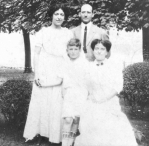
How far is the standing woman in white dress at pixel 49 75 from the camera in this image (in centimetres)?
443

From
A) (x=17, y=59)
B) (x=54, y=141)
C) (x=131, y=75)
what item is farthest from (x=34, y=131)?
(x=17, y=59)

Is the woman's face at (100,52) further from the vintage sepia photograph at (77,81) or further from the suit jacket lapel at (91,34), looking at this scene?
the suit jacket lapel at (91,34)

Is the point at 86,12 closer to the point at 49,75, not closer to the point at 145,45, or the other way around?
the point at 49,75

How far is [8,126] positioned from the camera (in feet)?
17.5

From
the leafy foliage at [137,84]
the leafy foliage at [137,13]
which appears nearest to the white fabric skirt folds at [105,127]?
the leafy foliage at [137,84]

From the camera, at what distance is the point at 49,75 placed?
4488mm

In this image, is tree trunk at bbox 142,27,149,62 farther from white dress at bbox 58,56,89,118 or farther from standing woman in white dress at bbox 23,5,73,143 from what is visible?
white dress at bbox 58,56,89,118

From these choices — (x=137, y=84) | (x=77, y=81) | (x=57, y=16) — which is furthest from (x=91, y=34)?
(x=137, y=84)

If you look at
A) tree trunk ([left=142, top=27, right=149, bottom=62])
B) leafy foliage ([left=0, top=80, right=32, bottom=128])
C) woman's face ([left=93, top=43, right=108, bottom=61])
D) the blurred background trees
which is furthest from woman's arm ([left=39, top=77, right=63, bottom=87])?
tree trunk ([left=142, top=27, right=149, bottom=62])

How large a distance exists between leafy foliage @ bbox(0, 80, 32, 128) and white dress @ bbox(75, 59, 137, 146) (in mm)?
1620

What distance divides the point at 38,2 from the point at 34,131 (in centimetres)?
277

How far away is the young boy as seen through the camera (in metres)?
3.94

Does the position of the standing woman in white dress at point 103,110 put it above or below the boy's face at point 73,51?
below

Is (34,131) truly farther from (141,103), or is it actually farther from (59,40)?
(141,103)
